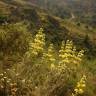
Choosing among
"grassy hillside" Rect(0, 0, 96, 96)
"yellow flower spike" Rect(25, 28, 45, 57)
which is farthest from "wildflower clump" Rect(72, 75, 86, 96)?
"yellow flower spike" Rect(25, 28, 45, 57)

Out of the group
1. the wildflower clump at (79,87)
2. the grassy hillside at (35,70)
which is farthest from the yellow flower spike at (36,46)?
the wildflower clump at (79,87)

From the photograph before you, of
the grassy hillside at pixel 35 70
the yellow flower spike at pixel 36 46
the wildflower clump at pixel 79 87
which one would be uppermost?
the yellow flower spike at pixel 36 46

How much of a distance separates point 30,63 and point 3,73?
128 cm

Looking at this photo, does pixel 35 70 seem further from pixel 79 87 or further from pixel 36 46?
pixel 36 46

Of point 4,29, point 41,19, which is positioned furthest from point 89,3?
point 4,29

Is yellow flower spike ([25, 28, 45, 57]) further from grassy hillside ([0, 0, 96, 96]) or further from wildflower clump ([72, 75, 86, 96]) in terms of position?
wildflower clump ([72, 75, 86, 96])

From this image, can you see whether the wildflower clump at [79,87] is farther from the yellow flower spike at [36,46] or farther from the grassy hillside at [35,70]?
the yellow flower spike at [36,46]

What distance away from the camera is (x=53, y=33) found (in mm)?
31172

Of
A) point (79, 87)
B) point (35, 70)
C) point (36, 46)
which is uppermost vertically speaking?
point (36, 46)

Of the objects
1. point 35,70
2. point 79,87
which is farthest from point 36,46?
point 79,87

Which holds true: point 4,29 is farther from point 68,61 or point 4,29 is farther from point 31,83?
point 31,83

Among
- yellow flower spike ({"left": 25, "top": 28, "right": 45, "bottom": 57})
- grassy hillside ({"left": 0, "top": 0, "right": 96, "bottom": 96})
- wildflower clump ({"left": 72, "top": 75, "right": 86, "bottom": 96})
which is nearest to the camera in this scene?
grassy hillside ({"left": 0, "top": 0, "right": 96, "bottom": 96})

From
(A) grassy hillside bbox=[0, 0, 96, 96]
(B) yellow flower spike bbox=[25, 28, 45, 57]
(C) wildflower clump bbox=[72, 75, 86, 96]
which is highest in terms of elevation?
(B) yellow flower spike bbox=[25, 28, 45, 57]

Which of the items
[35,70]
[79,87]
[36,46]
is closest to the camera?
[79,87]
